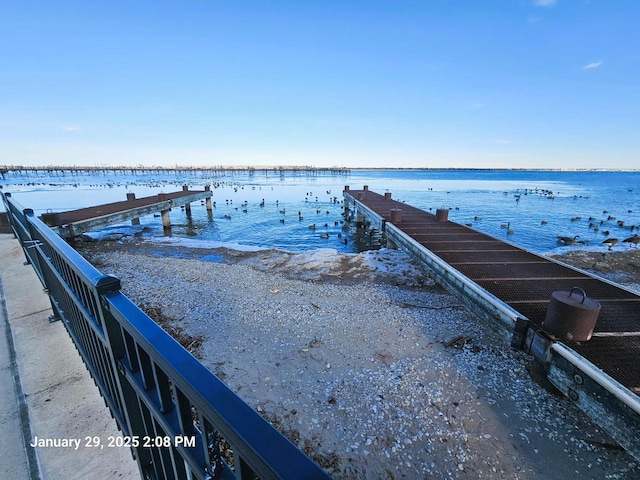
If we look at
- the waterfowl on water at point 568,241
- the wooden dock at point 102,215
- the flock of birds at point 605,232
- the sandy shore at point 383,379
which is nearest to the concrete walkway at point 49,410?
the sandy shore at point 383,379

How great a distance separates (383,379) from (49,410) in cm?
504

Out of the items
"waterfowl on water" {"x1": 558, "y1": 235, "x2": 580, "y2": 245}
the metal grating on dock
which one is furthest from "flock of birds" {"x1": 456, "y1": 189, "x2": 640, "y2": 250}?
the metal grating on dock

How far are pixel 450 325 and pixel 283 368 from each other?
4600 millimetres

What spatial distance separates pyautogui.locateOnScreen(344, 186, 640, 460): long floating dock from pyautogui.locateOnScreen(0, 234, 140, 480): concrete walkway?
5313mm

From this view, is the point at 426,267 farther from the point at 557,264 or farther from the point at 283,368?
the point at 283,368

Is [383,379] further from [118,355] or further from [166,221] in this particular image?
[166,221]

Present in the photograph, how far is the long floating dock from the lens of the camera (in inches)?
143

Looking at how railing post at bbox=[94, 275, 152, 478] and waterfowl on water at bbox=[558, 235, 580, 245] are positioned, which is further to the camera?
waterfowl on water at bbox=[558, 235, 580, 245]

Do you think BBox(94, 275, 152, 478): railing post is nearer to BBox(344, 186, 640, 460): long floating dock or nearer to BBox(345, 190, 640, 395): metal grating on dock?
BBox(344, 186, 640, 460): long floating dock

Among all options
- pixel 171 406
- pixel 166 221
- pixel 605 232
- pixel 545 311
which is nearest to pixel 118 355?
pixel 171 406

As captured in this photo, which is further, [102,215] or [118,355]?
[102,215]

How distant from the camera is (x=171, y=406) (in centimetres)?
151

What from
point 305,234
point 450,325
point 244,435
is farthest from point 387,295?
point 305,234

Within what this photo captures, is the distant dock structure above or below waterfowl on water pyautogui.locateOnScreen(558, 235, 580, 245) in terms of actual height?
above
